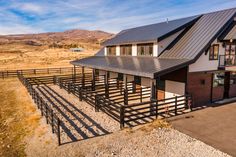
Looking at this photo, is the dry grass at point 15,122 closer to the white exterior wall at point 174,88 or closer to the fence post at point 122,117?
the fence post at point 122,117

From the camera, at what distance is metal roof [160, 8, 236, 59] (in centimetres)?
1462

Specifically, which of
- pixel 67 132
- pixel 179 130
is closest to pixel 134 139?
pixel 179 130

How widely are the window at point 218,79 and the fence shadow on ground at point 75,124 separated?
1051cm

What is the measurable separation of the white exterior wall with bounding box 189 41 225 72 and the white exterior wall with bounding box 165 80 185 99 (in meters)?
1.41

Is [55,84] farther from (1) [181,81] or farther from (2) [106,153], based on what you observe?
(2) [106,153]

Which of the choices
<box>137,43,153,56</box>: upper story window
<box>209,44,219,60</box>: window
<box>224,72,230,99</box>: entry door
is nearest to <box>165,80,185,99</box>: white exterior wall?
<box>209,44,219,60</box>: window

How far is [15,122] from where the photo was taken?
43.2 feet

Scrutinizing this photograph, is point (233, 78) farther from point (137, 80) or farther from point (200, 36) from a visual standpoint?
point (137, 80)

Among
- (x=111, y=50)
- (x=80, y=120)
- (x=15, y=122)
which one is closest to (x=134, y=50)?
(x=111, y=50)

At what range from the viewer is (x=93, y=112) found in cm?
1483

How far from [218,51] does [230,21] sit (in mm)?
2453

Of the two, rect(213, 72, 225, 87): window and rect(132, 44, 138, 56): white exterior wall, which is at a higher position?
rect(132, 44, 138, 56): white exterior wall

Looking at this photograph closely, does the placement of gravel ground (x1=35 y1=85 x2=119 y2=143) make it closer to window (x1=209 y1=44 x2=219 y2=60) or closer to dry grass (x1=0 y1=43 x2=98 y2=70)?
window (x1=209 y1=44 x2=219 y2=60)

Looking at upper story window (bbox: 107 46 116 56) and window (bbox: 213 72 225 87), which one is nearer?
window (bbox: 213 72 225 87)
